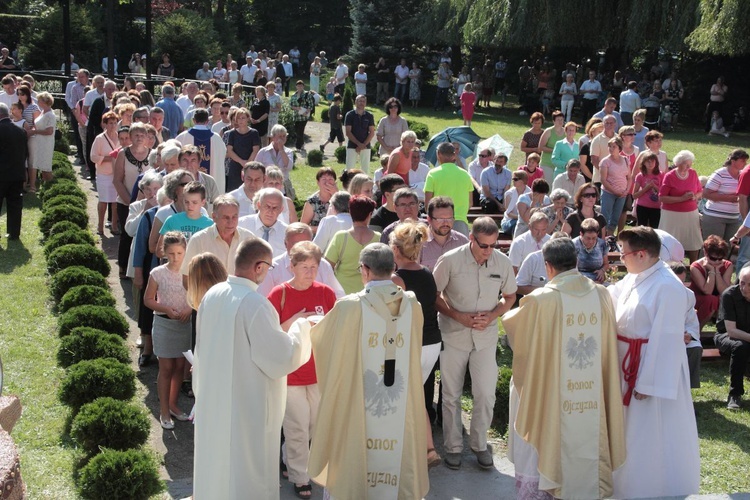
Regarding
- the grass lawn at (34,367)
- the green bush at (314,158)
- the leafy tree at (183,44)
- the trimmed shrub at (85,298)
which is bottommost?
the grass lawn at (34,367)

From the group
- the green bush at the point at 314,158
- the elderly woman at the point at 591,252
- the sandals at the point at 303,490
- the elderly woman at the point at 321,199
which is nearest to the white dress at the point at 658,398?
the sandals at the point at 303,490

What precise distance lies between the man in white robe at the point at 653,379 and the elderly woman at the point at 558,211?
3.74m

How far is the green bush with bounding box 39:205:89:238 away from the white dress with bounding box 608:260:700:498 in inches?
331

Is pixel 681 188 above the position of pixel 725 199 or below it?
above

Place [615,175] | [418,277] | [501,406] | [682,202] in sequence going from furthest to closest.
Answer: [615,175] → [682,202] → [501,406] → [418,277]

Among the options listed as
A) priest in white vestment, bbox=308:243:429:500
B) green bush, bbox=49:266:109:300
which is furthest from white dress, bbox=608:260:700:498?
green bush, bbox=49:266:109:300

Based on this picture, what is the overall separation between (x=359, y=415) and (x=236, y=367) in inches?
32.1

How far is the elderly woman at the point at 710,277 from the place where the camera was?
1016cm

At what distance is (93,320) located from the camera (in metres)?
8.98

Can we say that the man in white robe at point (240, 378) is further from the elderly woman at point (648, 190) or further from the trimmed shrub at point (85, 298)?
the elderly woman at point (648, 190)

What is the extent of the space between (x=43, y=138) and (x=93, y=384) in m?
8.48

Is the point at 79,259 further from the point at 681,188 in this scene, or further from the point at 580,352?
the point at 681,188

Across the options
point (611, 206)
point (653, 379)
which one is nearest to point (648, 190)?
point (611, 206)

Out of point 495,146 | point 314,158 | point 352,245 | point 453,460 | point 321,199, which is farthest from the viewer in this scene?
point 314,158
